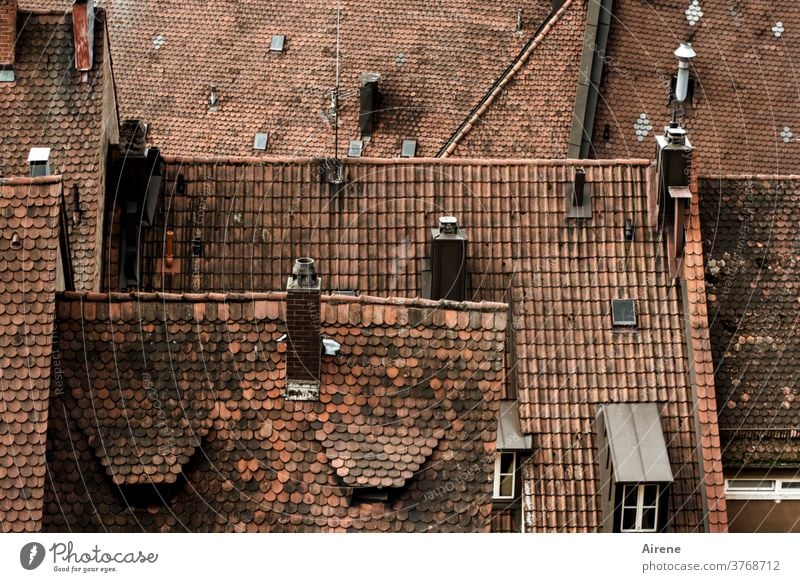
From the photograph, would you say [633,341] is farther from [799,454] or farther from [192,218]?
[192,218]

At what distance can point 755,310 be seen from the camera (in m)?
50.4

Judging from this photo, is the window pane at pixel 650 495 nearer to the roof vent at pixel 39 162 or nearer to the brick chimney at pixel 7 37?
the roof vent at pixel 39 162

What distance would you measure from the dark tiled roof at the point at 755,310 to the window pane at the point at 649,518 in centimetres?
350

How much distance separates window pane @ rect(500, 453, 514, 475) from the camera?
151 feet

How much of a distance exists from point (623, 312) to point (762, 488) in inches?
211

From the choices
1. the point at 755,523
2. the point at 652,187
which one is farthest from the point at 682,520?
the point at 652,187

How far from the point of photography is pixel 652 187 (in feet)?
159

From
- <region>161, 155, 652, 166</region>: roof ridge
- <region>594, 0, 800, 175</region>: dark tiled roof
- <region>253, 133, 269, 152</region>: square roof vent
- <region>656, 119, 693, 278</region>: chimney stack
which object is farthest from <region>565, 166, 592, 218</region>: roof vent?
<region>253, 133, 269, 152</region>: square roof vent

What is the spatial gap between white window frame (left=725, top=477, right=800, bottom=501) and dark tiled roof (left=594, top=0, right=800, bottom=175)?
40.6 feet

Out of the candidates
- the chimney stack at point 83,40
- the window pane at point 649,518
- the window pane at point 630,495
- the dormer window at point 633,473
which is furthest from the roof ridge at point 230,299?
the chimney stack at point 83,40

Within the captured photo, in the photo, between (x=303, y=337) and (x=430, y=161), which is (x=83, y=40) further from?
(x=303, y=337)

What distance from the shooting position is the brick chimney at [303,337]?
39.3 meters

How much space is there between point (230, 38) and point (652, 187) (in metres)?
28.4

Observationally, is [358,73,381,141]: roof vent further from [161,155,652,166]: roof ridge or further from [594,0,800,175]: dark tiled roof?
[161,155,652,166]: roof ridge
